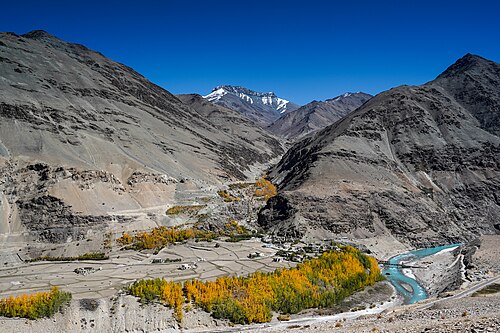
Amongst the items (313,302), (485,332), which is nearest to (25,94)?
(313,302)

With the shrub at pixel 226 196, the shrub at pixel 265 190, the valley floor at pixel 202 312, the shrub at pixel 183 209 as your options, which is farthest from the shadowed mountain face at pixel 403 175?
the shrub at pixel 183 209

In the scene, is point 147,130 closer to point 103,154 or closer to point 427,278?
point 103,154

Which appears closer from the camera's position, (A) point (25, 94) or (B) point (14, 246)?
(B) point (14, 246)

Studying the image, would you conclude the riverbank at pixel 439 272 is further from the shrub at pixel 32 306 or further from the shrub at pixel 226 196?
the shrub at pixel 32 306

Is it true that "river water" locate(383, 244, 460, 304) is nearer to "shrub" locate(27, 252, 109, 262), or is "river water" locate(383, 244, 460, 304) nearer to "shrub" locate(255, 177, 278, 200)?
"shrub" locate(255, 177, 278, 200)

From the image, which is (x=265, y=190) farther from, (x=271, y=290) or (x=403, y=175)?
(x=271, y=290)

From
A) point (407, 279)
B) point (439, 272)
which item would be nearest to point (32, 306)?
point (407, 279)
